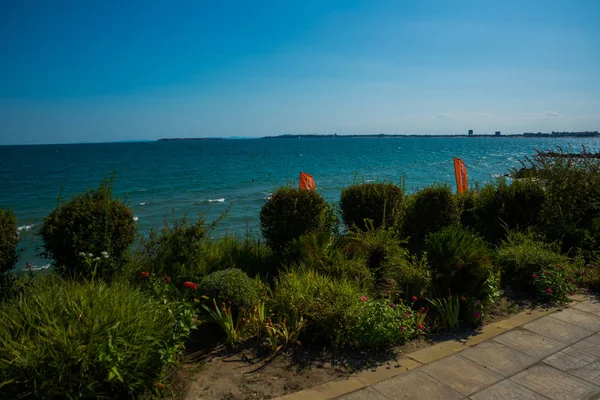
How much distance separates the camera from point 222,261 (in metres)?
6.27

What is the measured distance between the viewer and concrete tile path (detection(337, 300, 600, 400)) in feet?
10.7

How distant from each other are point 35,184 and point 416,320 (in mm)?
41191

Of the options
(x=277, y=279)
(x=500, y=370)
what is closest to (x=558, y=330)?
(x=500, y=370)

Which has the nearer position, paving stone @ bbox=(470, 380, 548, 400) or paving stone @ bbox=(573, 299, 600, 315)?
paving stone @ bbox=(470, 380, 548, 400)

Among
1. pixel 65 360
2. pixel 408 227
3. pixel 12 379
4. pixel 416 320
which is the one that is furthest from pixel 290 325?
pixel 408 227

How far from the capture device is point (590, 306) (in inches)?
208

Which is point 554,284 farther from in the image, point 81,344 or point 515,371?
point 81,344

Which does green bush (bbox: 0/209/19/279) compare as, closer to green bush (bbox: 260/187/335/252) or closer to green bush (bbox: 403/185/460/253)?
green bush (bbox: 260/187/335/252)

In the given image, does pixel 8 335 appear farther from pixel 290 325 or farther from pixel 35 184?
pixel 35 184

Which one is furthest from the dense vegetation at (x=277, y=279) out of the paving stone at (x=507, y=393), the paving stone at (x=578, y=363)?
the paving stone at (x=507, y=393)

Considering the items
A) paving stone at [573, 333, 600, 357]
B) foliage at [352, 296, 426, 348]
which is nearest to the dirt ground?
foliage at [352, 296, 426, 348]

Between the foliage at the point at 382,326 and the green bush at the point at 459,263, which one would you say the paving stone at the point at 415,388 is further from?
the green bush at the point at 459,263

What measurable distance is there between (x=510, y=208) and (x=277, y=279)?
5.16 meters

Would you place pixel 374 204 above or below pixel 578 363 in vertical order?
above
